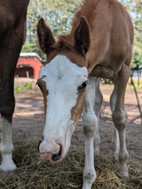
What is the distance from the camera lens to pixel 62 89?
1842 mm

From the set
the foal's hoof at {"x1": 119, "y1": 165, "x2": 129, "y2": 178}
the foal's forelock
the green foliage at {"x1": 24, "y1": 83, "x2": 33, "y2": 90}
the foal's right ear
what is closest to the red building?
the green foliage at {"x1": 24, "y1": 83, "x2": 33, "y2": 90}

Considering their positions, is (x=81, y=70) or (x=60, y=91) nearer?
(x=60, y=91)

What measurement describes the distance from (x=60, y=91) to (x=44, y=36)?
2.20 ft

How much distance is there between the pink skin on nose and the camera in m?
1.68

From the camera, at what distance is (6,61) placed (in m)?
2.93

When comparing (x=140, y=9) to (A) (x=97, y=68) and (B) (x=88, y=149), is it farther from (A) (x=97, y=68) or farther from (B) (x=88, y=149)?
(B) (x=88, y=149)

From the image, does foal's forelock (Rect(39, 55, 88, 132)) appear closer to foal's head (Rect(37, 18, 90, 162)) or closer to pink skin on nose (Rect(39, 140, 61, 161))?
foal's head (Rect(37, 18, 90, 162))

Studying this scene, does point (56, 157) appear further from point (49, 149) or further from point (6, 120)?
point (6, 120)

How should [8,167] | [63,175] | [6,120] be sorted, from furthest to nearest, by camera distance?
[6,120] < [8,167] < [63,175]

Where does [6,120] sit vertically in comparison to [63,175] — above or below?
above

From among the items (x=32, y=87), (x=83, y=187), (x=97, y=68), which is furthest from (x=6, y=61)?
(x=32, y=87)

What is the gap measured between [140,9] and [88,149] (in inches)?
292

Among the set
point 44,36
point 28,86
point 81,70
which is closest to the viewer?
point 81,70

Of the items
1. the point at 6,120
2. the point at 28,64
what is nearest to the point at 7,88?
the point at 6,120
